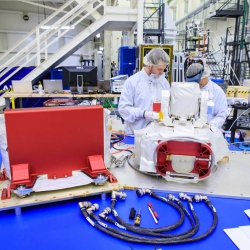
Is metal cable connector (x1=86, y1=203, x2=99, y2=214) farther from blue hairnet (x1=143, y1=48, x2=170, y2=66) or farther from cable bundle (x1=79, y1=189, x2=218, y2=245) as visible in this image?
blue hairnet (x1=143, y1=48, x2=170, y2=66)

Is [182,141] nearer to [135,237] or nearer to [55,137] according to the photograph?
[135,237]

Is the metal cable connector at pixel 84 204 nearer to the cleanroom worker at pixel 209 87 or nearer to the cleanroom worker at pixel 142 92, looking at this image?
the cleanroom worker at pixel 142 92

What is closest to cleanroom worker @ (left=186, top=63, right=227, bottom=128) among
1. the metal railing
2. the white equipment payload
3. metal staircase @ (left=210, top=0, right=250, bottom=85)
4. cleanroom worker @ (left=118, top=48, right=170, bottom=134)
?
cleanroom worker @ (left=118, top=48, right=170, bottom=134)

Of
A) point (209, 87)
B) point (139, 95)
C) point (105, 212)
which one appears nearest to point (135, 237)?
point (105, 212)

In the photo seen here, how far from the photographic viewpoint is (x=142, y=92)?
6.72 ft

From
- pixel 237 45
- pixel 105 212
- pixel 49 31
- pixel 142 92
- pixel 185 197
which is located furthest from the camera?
pixel 237 45

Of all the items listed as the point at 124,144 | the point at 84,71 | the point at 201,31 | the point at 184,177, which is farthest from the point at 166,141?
the point at 201,31

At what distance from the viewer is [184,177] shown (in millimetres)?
1133

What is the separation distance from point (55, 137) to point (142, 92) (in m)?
1.13

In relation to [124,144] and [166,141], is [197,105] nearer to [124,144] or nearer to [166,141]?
[166,141]

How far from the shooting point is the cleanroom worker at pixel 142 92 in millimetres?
1965

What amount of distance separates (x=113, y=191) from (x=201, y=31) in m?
7.94

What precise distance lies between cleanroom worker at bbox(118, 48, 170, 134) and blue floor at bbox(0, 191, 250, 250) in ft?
3.17

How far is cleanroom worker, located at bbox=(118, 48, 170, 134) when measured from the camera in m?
1.96
